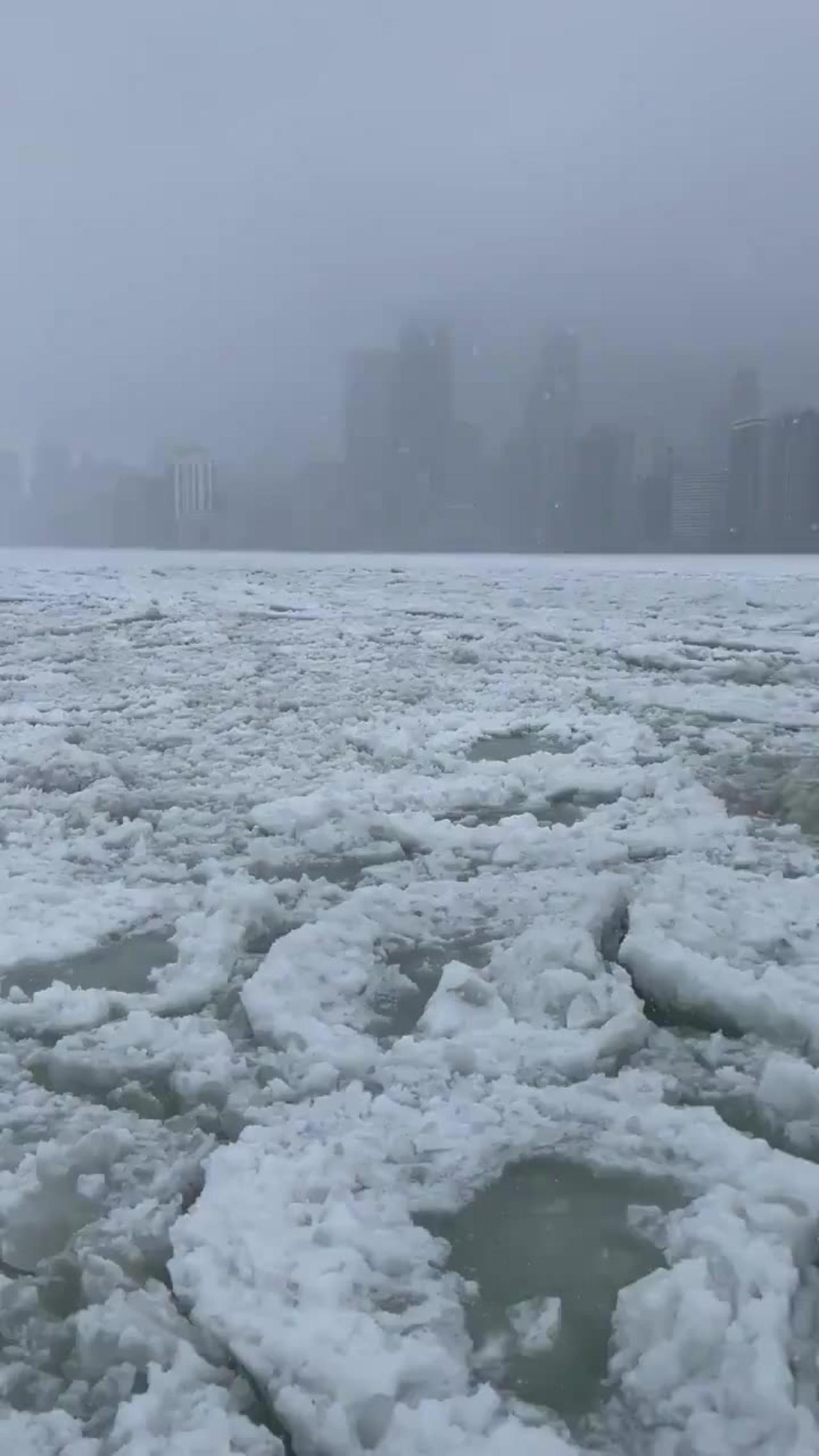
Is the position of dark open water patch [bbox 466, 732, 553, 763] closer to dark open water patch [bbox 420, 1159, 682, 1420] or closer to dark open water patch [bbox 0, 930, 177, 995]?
dark open water patch [bbox 0, 930, 177, 995]

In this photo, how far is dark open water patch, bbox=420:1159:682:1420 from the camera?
101 cm

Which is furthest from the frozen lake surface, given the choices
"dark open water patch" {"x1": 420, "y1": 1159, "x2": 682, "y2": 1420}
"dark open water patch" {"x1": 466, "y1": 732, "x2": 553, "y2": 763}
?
"dark open water patch" {"x1": 466, "y1": 732, "x2": 553, "y2": 763}

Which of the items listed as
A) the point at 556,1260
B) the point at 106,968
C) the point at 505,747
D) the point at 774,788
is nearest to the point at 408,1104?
the point at 556,1260

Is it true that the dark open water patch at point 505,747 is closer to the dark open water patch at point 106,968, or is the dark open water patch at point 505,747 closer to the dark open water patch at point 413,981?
the dark open water patch at point 413,981

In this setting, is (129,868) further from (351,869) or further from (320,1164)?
(320,1164)

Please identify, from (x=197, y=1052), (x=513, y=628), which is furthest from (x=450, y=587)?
(x=197, y=1052)

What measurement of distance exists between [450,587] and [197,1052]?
12.8 metres

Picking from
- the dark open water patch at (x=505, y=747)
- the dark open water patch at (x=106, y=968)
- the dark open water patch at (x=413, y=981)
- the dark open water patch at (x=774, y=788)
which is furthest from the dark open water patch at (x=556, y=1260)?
the dark open water patch at (x=505, y=747)

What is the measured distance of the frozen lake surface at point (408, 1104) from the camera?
38.1 inches

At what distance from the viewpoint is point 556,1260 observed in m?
1.17

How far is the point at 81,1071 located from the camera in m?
1.53

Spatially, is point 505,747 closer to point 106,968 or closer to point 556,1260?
point 106,968

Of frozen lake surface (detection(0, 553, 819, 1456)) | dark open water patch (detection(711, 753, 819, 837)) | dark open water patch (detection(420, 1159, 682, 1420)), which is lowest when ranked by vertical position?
dark open water patch (detection(420, 1159, 682, 1420))

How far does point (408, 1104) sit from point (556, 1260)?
323 millimetres
